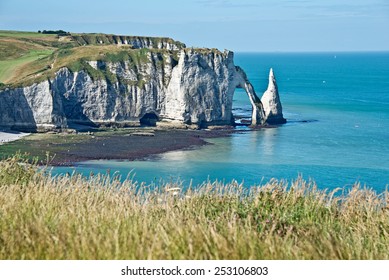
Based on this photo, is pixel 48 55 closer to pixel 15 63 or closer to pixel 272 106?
pixel 15 63

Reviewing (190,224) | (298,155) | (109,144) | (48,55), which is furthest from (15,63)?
(190,224)

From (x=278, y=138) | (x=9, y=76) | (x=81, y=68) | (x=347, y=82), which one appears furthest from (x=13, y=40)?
(x=347, y=82)

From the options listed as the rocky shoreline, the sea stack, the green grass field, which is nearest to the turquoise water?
the sea stack

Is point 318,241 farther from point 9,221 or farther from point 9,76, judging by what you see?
point 9,76

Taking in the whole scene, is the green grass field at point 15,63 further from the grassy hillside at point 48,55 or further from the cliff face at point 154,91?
the cliff face at point 154,91

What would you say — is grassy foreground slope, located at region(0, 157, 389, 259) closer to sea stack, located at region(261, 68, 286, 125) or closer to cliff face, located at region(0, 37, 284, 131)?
cliff face, located at region(0, 37, 284, 131)
